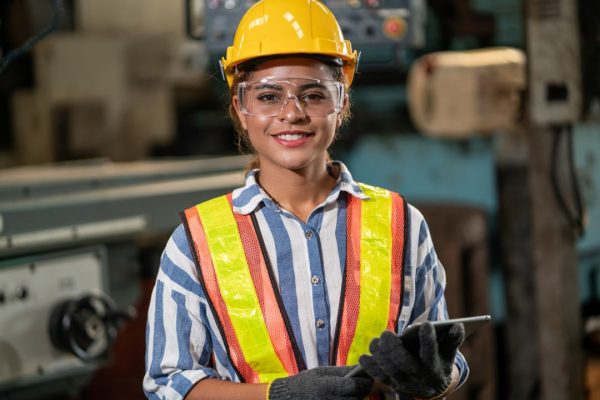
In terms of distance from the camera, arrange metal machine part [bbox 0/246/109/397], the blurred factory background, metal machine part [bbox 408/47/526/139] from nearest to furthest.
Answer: metal machine part [bbox 0/246/109/397], the blurred factory background, metal machine part [bbox 408/47/526/139]

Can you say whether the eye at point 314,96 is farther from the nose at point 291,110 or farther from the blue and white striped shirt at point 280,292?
the blue and white striped shirt at point 280,292

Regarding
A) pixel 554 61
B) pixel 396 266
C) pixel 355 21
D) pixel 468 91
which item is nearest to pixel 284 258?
pixel 396 266

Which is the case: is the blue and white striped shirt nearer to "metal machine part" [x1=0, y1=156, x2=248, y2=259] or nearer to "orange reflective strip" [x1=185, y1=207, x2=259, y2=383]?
"orange reflective strip" [x1=185, y1=207, x2=259, y2=383]

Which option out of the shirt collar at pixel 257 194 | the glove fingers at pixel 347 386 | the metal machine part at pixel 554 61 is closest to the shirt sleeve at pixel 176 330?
the shirt collar at pixel 257 194

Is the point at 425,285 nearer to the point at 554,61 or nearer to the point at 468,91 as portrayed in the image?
the point at 554,61

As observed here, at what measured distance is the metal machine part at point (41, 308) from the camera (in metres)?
2.50

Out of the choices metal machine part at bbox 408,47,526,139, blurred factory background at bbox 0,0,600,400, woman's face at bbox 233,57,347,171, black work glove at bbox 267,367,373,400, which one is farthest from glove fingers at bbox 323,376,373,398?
metal machine part at bbox 408,47,526,139

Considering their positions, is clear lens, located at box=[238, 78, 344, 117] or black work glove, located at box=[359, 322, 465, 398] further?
clear lens, located at box=[238, 78, 344, 117]

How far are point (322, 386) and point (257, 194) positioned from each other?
344 millimetres

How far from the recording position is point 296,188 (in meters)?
1.52

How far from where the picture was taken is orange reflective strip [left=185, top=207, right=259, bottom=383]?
1453 millimetres

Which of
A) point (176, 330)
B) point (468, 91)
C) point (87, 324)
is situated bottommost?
point (87, 324)

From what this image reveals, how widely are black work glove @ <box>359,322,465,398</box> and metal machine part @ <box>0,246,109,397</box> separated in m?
1.49

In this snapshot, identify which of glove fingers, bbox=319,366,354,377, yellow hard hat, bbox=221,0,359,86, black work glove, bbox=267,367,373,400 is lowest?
black work glove, bbox=267,367,373,400
